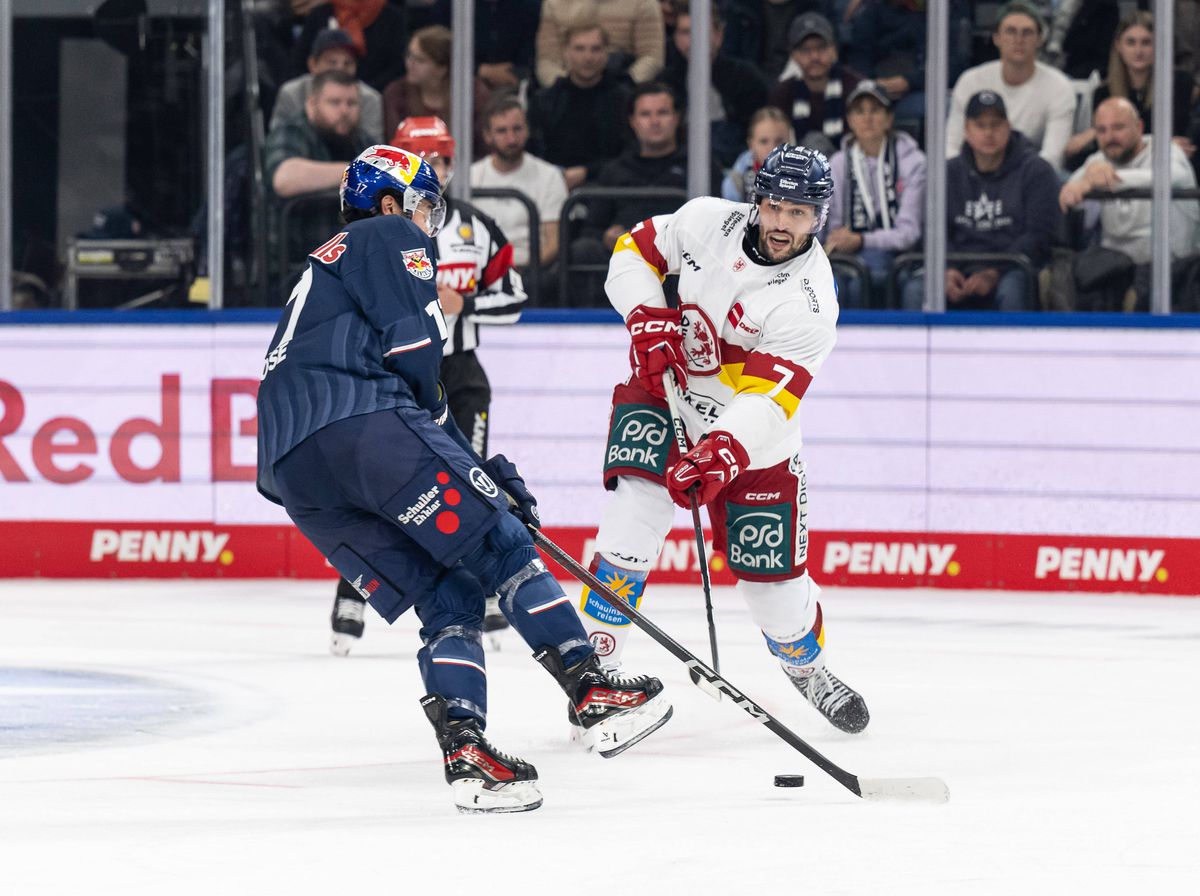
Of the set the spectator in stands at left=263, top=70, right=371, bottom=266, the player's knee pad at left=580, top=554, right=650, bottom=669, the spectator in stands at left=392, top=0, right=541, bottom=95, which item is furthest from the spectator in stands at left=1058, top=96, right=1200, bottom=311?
Result: the player's knee pad at left=580, top=554, right=650, bottom=669

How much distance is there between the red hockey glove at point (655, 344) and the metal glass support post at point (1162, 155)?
3.20 metres

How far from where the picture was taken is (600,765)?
4.04 m

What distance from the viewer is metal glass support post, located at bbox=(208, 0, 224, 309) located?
7211 millimetres

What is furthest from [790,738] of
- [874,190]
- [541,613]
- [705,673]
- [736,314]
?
[874,190]

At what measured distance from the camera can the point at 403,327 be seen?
3.57 meters

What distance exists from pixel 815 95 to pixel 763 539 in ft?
10.3

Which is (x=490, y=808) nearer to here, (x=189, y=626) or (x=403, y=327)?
(x=403, y=327)

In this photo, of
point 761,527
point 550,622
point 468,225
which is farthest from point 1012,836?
point 468,225

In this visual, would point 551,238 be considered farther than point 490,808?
→ Yes

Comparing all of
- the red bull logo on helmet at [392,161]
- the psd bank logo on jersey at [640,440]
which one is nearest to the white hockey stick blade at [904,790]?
the psd bank logo on jersey at [640,440]

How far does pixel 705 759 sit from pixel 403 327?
115 cm

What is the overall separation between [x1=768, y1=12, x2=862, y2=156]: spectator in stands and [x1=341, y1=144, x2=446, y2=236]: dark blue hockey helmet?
11.7 ft

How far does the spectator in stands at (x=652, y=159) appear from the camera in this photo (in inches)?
284

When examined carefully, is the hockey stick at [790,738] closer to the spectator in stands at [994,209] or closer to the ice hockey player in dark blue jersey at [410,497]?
the ice hockey player in dark blue jersey at [410,497]
